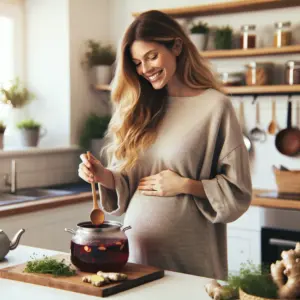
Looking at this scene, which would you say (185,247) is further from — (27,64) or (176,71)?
(27,64)

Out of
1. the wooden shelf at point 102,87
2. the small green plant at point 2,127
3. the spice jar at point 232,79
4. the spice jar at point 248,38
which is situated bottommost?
the small green plant at point 2,127

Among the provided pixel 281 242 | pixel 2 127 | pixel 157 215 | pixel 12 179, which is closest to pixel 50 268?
pixel 157 215

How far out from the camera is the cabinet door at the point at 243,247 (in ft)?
12.4

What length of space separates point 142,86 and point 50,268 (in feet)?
2.72

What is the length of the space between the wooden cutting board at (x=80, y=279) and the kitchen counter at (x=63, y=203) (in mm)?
1411

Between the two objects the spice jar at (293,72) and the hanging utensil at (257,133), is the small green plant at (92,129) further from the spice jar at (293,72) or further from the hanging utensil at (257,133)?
the spice jar at (293,72)

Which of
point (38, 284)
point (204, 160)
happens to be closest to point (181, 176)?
point (204, 160)

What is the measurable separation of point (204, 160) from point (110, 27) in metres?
2.78

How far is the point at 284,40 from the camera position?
13.3ft

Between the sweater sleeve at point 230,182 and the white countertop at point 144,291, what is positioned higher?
the sweater sleeve at point 230,182

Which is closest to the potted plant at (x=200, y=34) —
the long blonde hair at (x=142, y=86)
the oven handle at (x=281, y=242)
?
the oven handle at (x=281, y=242)

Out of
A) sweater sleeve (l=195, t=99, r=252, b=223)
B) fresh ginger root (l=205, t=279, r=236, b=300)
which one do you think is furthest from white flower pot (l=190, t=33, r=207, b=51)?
fresh ginger root (l=205, t=279, r=236, b=300)

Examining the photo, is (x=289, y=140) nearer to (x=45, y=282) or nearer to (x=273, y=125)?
(x=273, y=125)

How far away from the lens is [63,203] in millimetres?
3703
